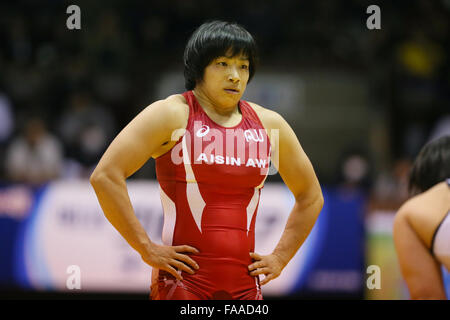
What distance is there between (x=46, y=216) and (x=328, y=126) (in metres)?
4.75

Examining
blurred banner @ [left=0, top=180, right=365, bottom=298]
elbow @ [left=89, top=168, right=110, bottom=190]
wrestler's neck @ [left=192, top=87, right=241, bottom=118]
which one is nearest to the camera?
elbow @ [left=89, top=168, right=110, bottom=190]

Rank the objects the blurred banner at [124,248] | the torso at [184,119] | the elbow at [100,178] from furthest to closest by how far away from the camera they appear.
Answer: the blurred banner at [124,248] → the torso at [184,119] → the elbow at [100,178]

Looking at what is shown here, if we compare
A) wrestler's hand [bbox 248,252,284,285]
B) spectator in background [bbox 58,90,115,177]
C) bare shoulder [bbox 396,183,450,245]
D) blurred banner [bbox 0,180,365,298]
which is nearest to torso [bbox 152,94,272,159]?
wrestler's hand [bbox 248,252,284,285]

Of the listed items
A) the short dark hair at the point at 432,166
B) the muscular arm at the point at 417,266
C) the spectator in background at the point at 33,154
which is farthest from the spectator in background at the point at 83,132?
the muscular arm at the point at 417,266

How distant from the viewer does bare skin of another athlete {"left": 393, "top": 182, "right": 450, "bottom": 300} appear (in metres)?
3.01

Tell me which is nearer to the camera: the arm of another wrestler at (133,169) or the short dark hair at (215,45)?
the arm of another wrestler at (133,169)

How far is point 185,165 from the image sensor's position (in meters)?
2.96

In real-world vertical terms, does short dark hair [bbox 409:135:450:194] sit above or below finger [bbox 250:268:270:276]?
above

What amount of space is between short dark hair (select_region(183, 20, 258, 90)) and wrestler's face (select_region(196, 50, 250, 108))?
0.09 feet

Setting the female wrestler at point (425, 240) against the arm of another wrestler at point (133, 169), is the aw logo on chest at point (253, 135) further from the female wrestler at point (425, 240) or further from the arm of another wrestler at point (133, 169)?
the female wrestler at point (425, 240)

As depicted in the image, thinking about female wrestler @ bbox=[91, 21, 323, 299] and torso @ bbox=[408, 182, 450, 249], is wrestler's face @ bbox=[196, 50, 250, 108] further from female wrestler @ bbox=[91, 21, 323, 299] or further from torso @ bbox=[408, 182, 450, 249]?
torso @ bbox=[408, 182, 450, 249]

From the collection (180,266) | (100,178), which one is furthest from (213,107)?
(180,266)

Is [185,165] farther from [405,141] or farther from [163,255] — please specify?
[405,141]

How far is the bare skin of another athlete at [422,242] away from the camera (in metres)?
3.01
